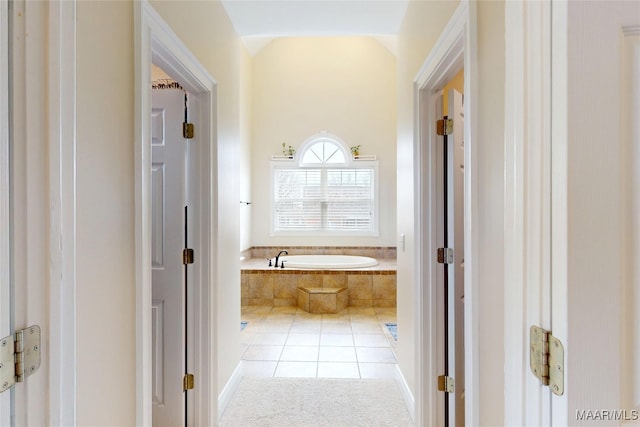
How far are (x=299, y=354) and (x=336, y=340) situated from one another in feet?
1.65

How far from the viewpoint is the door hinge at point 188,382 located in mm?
1985

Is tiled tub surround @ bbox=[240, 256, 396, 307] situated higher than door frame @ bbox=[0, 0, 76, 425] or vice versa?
door frame @ bbox=[0, 0, 76, 425]

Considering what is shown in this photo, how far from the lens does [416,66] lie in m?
2.07

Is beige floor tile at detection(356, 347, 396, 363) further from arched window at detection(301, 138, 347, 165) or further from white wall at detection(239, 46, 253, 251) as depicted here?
arched window at detection(301, 138, 347, 165)

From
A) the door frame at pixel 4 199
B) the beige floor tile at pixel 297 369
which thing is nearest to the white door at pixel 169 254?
the beige floor tile at pixel 297 369

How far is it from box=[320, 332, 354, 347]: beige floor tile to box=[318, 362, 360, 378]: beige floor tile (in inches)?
18.1

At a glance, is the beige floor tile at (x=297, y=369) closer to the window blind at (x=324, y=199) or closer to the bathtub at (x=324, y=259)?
the bathtub at (x=324, y=259)

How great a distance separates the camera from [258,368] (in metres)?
2.94

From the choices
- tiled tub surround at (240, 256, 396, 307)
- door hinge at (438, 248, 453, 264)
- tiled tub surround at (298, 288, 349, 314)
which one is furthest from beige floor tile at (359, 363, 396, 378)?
tiled tub surround at (240, 256, 396, 307)

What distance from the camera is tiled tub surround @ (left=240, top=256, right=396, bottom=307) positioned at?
4777 mm
